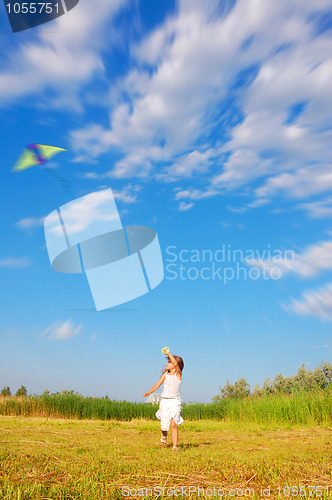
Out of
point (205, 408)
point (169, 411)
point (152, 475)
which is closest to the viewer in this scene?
point (152, 475)

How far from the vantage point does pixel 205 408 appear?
27.3 metres

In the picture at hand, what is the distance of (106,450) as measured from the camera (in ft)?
30.4

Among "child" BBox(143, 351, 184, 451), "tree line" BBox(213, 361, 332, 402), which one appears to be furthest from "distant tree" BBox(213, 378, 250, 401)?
"child" BBox(143, 351, 184, 451)

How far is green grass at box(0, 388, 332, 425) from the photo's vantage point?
20.1 metres

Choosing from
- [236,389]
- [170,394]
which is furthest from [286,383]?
[170,394]

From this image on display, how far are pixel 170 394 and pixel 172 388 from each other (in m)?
0.15

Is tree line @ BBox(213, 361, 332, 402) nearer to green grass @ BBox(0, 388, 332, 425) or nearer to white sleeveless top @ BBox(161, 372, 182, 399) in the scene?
green grass @ BBox(0, 388, 332, 425)

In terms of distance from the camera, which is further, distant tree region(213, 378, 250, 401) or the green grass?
distant tree region(213, 378, 250, 401)

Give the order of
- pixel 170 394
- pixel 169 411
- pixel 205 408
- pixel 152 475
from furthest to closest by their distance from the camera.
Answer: pixel 205 408 < pixel 170 394 < pixel 169 411 < pixel 152 475

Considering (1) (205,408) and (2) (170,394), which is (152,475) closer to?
(2) (170,394)

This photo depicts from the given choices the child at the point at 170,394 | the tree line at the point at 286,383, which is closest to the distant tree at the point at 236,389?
the tree line at the point at 286,383

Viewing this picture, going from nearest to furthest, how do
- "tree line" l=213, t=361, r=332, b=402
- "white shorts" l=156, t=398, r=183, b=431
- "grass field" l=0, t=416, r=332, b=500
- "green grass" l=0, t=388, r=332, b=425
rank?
"grass field" l=0, t=416, r=332, b=500
"white shorts" l=156, t=398, r=183, b=431
"green grass" l=0, t=388, r=332, b=425
"tree line" l=213, t=361, r=332, b=402

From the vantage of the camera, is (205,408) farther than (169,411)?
Yes

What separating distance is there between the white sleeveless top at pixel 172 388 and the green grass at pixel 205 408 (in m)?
11.9
